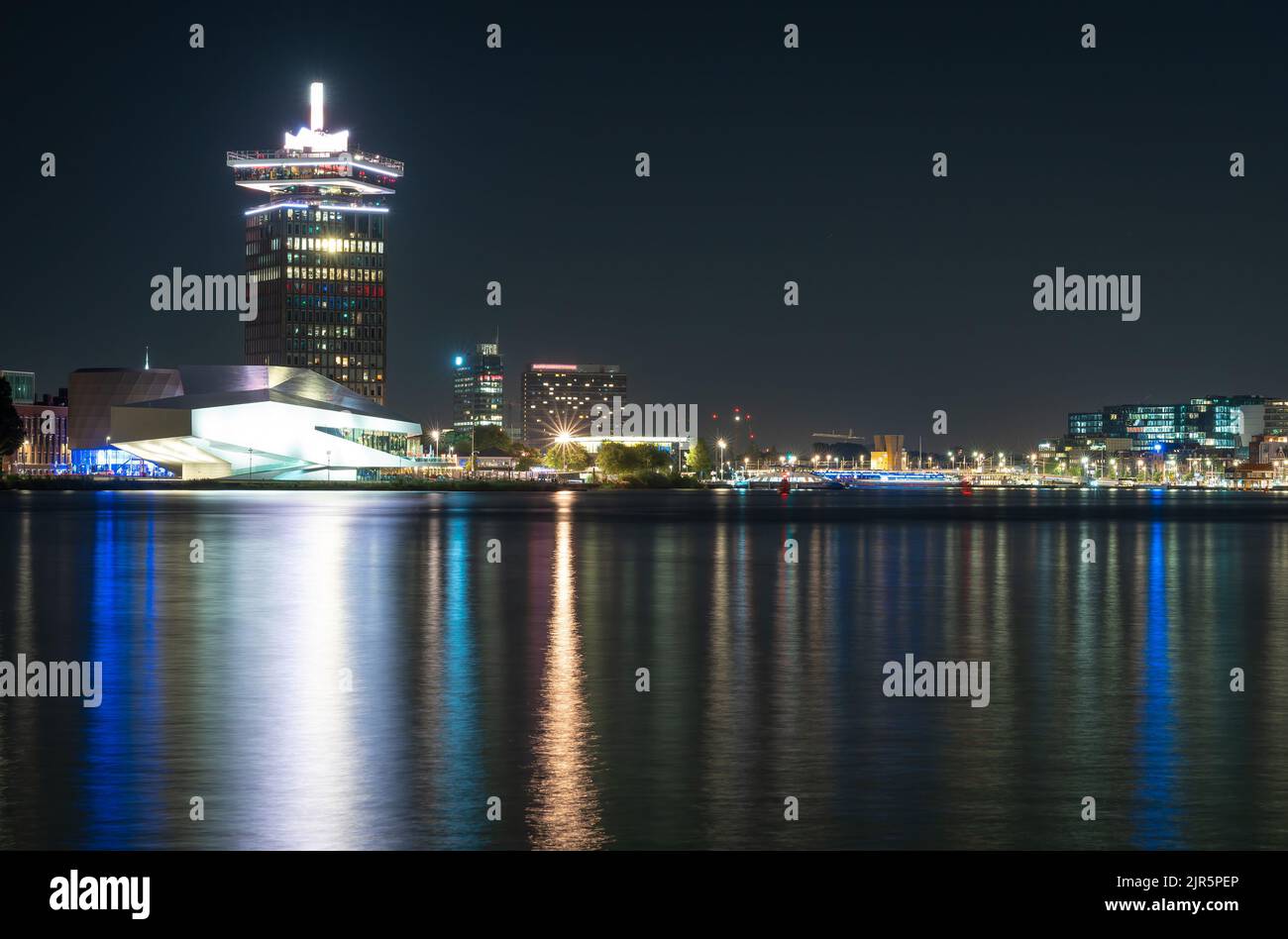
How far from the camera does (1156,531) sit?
67.1 meters

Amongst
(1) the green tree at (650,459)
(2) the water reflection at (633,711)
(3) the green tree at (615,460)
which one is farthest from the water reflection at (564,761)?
(1) the green tree at (650,459)

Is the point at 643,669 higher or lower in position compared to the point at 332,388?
lower

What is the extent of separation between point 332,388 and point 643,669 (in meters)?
188

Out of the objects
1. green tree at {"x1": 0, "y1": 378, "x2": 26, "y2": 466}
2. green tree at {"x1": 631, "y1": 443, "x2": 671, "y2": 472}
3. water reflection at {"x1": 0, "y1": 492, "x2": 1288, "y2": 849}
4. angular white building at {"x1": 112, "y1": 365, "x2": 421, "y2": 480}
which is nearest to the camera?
water reflection at {"x1": 0, "y1": 492, "x2": 1288, "y2": 849}

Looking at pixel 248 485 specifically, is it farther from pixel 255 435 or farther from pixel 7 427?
pixel 7 427

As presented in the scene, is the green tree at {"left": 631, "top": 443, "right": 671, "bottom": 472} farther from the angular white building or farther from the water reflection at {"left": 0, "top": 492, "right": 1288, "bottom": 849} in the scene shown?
the water reflection at {"left": 0, "top": 492, "right": 1288, "bottom": 849}

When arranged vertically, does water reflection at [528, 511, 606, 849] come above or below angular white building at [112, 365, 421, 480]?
below

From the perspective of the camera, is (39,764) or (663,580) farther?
(663,580)

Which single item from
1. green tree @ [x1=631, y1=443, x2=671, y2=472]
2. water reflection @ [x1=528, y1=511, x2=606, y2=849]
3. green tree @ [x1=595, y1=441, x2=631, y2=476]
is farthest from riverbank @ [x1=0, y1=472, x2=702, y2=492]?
water reflection @ [x1=528, y1=511, x2=606, y2=849]

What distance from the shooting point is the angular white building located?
168875mm

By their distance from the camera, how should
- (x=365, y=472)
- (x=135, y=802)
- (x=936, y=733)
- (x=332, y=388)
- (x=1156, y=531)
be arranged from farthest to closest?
(x=332, y=388) → (x=365, y=472) → (x=1156, y=531) → (x=936, y=733) → (x=135, y=802)

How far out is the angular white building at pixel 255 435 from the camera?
16888cm

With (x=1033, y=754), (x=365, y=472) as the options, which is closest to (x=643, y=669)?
(x=1033, y=754)
